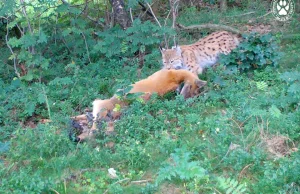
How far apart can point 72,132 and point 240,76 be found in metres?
3.39

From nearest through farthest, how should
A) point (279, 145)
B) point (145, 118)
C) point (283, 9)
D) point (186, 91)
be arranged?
point (279, 145) < point (145, 118) < point (186, 91) < point (283, 9)

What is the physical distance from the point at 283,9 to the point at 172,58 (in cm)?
382

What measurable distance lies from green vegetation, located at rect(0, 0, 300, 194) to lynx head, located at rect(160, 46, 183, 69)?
0.35 meters

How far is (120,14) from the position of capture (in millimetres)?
11719

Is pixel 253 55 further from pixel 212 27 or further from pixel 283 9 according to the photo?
pixel 283 9

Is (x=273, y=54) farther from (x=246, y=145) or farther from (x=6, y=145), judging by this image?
(x=6, y=145)

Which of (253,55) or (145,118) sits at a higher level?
(253,55)

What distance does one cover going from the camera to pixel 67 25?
12.5 m

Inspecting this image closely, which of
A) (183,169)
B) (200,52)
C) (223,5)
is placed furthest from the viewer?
(223,5)

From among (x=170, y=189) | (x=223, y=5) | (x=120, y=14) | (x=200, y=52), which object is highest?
(x=120, y=14)

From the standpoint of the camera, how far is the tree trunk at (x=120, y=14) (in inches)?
460

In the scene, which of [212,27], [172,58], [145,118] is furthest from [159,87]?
[212,27]

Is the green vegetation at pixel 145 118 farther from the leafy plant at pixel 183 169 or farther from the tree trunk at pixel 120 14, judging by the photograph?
the tree trunk at pixel 120 14

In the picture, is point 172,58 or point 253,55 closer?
point 253,55
